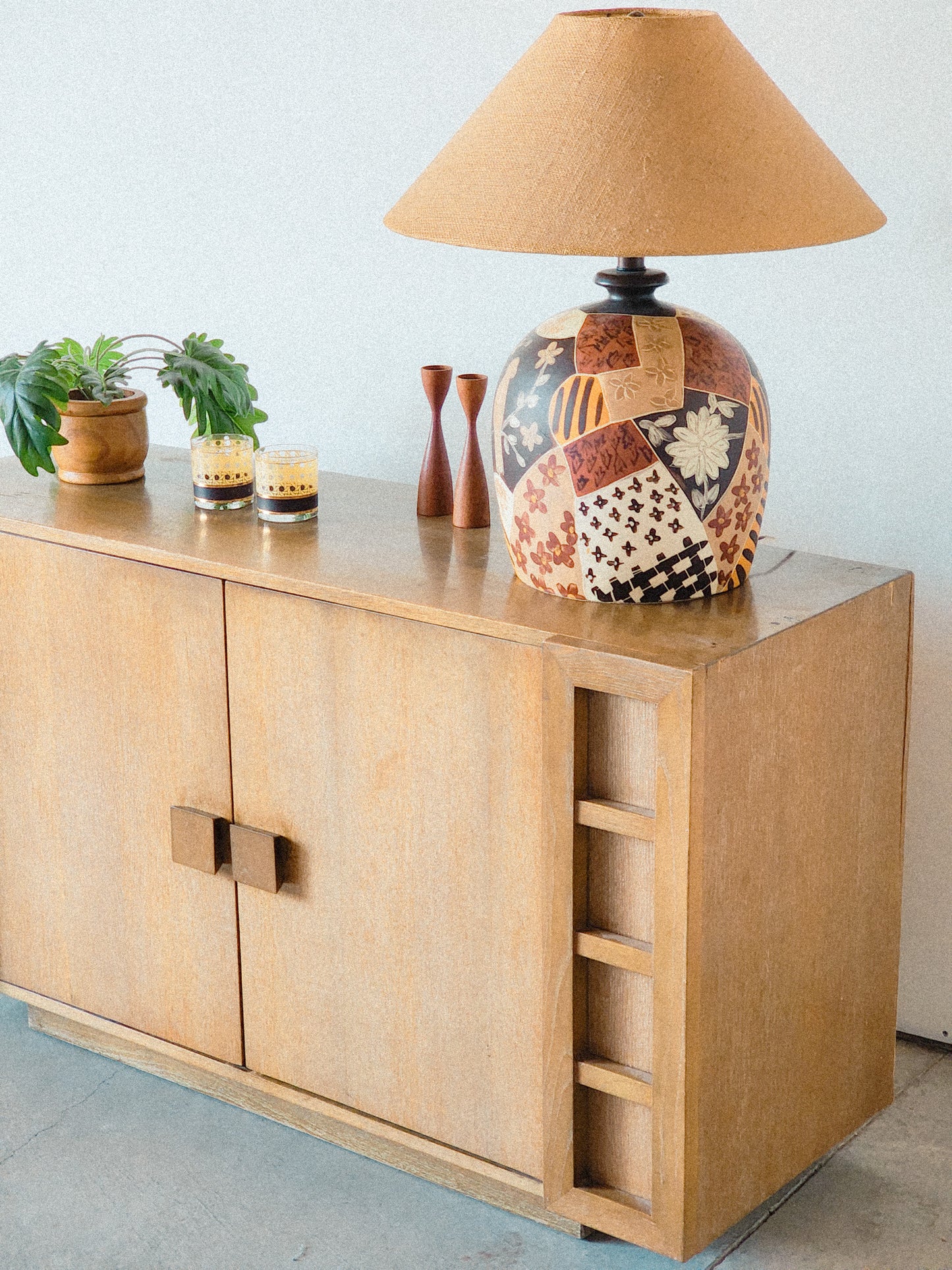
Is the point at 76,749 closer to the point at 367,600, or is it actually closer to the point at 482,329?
the point at 367,600

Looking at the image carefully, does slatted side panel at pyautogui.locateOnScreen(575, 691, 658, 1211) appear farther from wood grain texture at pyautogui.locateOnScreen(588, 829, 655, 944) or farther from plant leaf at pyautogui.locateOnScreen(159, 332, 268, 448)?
plant leaf at pyautogui.locateOnScreen(159, 332, 268, 448)

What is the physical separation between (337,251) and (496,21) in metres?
0.43

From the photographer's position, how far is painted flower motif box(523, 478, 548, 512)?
174cm

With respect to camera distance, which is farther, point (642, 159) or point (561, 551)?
point (561, 551)

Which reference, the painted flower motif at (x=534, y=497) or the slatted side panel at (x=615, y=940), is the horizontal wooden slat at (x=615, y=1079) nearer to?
the slatted side panel at (x=615, y=940)

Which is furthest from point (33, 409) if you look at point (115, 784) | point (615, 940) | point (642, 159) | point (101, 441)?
point (615, 940)

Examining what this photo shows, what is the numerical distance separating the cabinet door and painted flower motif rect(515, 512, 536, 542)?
13cm

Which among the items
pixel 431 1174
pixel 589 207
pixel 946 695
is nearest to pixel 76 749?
pixel 431 1174

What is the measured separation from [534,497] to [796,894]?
554 mm

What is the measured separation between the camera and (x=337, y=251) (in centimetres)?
246

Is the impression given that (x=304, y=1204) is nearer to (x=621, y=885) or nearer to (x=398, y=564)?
(x=621, y=885)

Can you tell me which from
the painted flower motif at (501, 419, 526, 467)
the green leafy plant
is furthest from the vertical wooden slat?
the green leafy plant

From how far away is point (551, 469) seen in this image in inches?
67.6

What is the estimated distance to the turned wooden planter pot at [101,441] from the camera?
2230 millimetres
